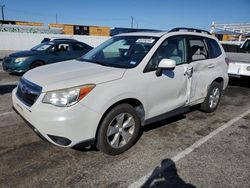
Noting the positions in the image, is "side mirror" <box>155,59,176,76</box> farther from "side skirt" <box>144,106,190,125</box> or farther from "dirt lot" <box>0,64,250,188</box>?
"dirt lot" <box>0,64,250,188</box>

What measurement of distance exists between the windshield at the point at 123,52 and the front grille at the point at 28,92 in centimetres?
115

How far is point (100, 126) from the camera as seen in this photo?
10.1ft

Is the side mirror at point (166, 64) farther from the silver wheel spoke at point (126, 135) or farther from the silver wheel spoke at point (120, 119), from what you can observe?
the silver wheel spoke at point (126, 135)

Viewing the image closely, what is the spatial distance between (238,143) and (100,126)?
7.98ft

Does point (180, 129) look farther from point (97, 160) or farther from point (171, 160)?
point (97, 160)

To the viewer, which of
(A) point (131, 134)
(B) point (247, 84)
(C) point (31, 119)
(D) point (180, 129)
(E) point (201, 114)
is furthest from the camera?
(B) point (247, 84)

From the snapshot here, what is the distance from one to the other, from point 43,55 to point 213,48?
6908 millimetres

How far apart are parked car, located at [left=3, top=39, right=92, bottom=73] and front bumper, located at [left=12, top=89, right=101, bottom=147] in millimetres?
6886

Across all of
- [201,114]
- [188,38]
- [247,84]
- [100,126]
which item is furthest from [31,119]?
[247,84]

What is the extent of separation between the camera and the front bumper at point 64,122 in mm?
2772

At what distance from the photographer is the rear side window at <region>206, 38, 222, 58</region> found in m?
5.06

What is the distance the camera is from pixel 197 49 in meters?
4.71

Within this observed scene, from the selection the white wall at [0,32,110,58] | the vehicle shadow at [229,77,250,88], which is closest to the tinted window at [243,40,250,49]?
the vehicle shadow at [229,77,250,88]

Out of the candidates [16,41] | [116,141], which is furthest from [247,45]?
[16,41]
